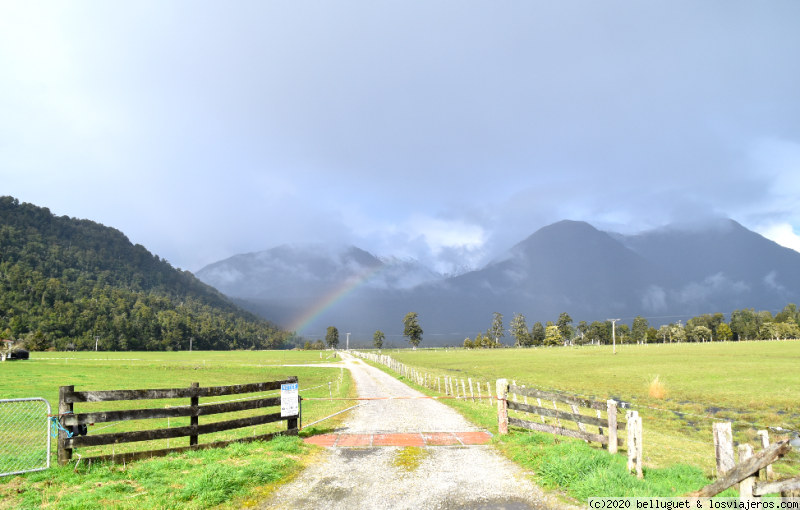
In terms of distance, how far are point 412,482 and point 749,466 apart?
215 inches

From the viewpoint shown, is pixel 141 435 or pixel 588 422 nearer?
pixel 141 435

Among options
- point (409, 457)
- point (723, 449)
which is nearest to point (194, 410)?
point (409, 457)

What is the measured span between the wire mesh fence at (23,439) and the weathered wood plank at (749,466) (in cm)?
1129

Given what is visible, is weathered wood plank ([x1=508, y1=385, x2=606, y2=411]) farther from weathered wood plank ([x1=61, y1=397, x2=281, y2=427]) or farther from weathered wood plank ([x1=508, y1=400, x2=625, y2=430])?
weathered wood plank ([x1=61, y1=397, x2=281, y2=427])

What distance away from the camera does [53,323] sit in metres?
162

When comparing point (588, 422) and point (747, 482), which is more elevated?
point (747, 482)

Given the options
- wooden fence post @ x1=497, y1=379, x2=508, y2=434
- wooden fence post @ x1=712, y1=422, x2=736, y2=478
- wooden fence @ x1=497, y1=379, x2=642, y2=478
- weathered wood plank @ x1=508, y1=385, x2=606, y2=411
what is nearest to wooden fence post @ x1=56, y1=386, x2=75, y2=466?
wooden fence post @ x1=497, y1=379, x2=508, y2=434

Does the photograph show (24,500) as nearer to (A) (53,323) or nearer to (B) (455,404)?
(B) (455,404)

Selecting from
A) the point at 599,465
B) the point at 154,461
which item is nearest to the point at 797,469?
the point at 599,465

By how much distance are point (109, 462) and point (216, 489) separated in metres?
3.31

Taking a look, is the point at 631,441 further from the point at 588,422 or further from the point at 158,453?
the point at 158,453

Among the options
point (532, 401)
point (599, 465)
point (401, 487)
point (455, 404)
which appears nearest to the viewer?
point (401, 487)

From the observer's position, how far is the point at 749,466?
594 cm

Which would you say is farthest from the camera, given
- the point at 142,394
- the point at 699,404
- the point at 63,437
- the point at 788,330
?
the point at 788,330
